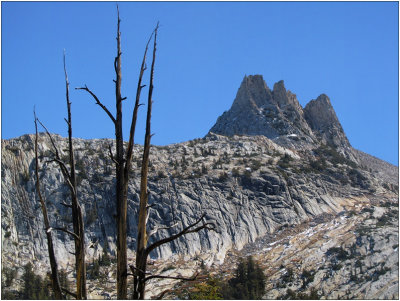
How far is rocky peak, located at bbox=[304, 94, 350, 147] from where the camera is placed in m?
83.1

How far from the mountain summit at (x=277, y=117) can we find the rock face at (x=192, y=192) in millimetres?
5453

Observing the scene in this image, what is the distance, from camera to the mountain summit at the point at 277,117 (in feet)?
262

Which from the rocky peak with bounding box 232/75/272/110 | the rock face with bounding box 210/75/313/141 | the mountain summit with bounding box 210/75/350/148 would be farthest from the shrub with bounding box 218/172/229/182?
the rocky peak with bounding box 232/75/272/110

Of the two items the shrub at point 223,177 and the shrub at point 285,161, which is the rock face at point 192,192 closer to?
the shrub at point 285,161

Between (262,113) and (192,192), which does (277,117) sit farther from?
(192,192)

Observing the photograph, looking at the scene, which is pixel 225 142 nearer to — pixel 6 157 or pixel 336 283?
pixel 6 157

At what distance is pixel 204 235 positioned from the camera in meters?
48.6

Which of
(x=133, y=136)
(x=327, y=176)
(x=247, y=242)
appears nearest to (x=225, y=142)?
(x=327, y=176)

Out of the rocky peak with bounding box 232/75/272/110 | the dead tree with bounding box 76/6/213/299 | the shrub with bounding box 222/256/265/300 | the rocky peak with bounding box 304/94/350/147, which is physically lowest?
the dead tree with bounding box 76/6/213/299

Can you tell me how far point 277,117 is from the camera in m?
81.5

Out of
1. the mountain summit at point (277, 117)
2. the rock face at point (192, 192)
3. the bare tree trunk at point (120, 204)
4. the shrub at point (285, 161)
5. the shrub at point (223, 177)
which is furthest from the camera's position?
the mountain summit at point (277, 117)

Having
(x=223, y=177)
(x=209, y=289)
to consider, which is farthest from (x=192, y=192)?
(x=209, y=289)

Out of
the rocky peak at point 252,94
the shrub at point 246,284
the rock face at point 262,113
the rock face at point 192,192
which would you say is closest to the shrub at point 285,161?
the rock face at point 192,192

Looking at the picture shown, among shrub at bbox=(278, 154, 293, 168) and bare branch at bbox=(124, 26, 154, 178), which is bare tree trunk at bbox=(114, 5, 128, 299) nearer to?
bare branch at bbox=(124, 26, 154, 178)
